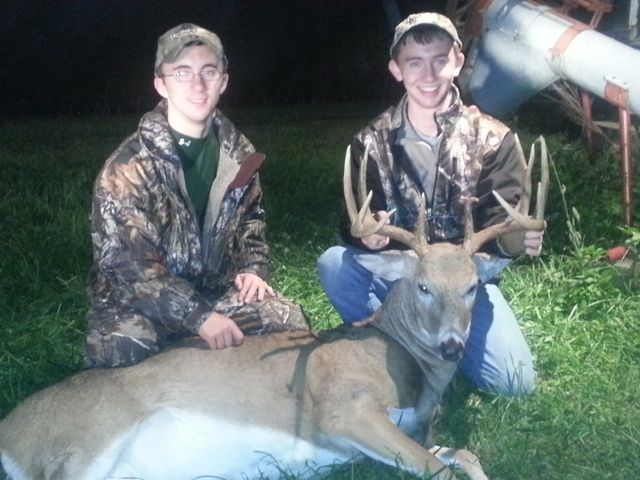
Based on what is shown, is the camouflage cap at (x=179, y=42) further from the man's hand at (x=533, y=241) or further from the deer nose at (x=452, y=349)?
the deer nose at (x=452, y=349)

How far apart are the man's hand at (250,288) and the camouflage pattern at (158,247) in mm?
42


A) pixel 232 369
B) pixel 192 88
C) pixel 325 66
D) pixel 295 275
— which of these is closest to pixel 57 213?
pixel 295 275

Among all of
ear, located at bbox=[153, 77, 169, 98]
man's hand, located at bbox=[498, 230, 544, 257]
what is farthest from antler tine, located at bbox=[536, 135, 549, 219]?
ear, located at bbox=[153, 77, 169, 98]

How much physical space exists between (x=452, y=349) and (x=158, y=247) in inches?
52.1

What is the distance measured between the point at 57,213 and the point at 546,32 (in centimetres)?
349

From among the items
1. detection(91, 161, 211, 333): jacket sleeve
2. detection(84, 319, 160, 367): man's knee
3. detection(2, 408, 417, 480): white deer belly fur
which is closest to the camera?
detection(2, 408, 417, 480): white deer belly fur

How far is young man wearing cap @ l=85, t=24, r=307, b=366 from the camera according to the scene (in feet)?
14.8

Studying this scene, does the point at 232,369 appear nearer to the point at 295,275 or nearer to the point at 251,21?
the point at 295,275

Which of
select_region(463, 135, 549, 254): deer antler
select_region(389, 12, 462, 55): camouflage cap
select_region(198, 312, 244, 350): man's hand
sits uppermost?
select_region(389, 12, 462, 55): camouflage cap

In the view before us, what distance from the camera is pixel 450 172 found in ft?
16.1

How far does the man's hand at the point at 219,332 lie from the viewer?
172 inches

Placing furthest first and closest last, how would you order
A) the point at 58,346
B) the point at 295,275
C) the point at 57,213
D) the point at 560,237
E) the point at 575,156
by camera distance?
the point at 575,156 → the point at 57,213 → the point at 560,237 → the point at 295,275 → the point at 58,346

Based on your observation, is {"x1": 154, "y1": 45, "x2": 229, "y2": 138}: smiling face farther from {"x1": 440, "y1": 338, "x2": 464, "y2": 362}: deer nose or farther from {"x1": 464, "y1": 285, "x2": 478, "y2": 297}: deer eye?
{"x1": 440, "y1": 338, "x2": 464, "y2": 362}: deer nose

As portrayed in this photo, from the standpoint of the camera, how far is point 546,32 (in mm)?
7535
